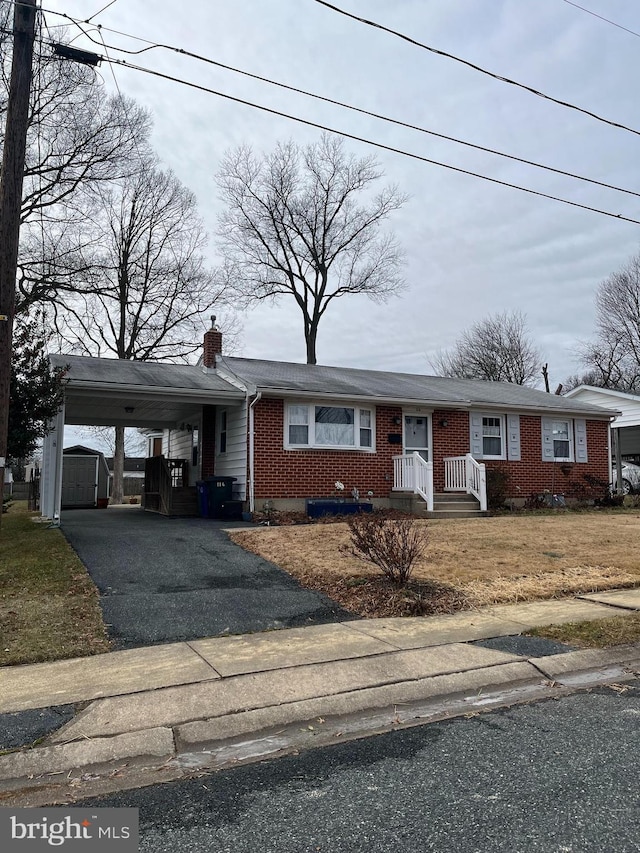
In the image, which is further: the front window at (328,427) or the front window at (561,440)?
the front window at (561,440)

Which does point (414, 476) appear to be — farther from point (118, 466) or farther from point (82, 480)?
→ point (118, 466)

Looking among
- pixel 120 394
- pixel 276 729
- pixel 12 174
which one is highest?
pixel 12 174

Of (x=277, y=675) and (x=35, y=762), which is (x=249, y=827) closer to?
(x=35, y=762)

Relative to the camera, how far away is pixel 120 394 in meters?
13.9

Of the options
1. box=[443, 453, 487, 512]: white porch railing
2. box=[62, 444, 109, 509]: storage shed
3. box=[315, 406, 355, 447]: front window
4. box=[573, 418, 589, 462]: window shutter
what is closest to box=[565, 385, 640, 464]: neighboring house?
box=[573, 418, 589, 462]: window shutter

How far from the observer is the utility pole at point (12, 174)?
8.63 meters

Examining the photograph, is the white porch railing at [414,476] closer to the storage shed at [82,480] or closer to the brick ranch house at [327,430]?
the brick ranch house at [327,430]

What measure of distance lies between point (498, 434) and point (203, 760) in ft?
52.7

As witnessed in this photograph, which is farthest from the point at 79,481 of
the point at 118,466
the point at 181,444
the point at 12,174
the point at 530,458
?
the point at 12,174

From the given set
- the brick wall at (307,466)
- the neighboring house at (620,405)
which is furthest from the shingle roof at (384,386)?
the neighboring house at (620,405)

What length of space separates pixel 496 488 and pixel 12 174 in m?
13.4

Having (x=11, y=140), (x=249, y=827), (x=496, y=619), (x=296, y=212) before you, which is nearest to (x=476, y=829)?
(x=249, y=827)

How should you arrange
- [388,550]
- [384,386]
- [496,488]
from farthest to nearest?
[384,386] < [496,488] < [388,550]

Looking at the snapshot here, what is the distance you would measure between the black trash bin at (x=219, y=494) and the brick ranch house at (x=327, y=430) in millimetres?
175
